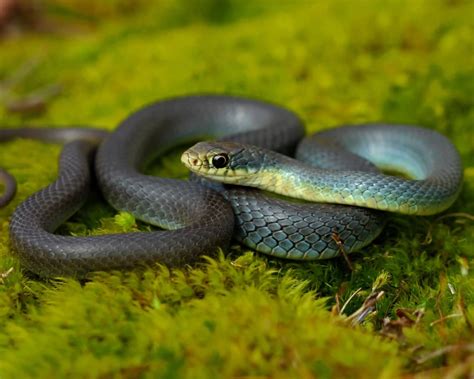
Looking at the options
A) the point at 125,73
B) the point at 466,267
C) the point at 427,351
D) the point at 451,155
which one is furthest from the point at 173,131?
the point at 427,351

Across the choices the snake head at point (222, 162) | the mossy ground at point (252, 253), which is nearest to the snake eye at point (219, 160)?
the snake head at point (222, 162)

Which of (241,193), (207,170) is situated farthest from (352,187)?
(207,170)

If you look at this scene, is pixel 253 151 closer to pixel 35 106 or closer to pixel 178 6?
pixel 35 106

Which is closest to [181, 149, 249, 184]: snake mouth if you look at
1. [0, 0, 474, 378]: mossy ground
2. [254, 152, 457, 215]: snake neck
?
[254, 152, 457, 215]: snake neck

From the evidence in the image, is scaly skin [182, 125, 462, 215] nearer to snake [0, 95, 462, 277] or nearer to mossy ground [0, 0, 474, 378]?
snake [0, 95, 462, 277]

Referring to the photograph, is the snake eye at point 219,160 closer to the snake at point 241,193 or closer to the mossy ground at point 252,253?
the snake at point 241,193

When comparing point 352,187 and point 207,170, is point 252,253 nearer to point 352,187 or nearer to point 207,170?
point 207,170

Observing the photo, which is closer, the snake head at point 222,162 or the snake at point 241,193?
the snake at point 241,193
